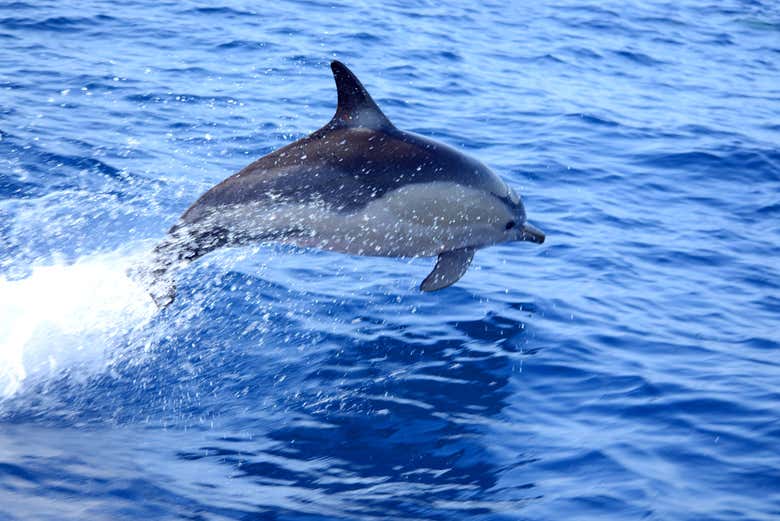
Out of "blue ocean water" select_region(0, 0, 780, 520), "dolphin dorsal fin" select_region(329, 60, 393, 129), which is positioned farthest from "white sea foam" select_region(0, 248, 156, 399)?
"dolphin dorsal fin" select_region(329, 60, 393, 129)

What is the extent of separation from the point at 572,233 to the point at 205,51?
7.46 meters

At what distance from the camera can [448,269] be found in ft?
24.7

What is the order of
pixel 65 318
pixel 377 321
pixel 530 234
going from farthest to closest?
pixel 530 234 < pixel 377 321 < pixel 65 318

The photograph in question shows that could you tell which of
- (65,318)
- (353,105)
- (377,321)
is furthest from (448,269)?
(65,318)

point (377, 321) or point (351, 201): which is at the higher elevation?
point (351, 201)

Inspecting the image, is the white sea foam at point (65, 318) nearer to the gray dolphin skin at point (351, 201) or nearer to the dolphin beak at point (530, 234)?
the gray dolphin skin at point (351, 201)

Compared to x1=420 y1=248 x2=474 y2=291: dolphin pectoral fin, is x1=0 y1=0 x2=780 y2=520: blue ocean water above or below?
below

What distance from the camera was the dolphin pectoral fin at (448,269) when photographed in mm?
7387

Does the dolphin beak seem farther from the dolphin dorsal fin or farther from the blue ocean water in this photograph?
the dolphin dorsal fin

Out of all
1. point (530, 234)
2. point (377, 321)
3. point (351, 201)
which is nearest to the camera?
point (351, 201)

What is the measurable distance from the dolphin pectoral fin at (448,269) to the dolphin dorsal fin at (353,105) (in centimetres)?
113

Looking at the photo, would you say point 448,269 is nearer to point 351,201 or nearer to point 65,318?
point 351,201

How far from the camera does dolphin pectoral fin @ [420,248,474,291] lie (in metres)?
7.39

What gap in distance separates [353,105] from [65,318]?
8.41ft
